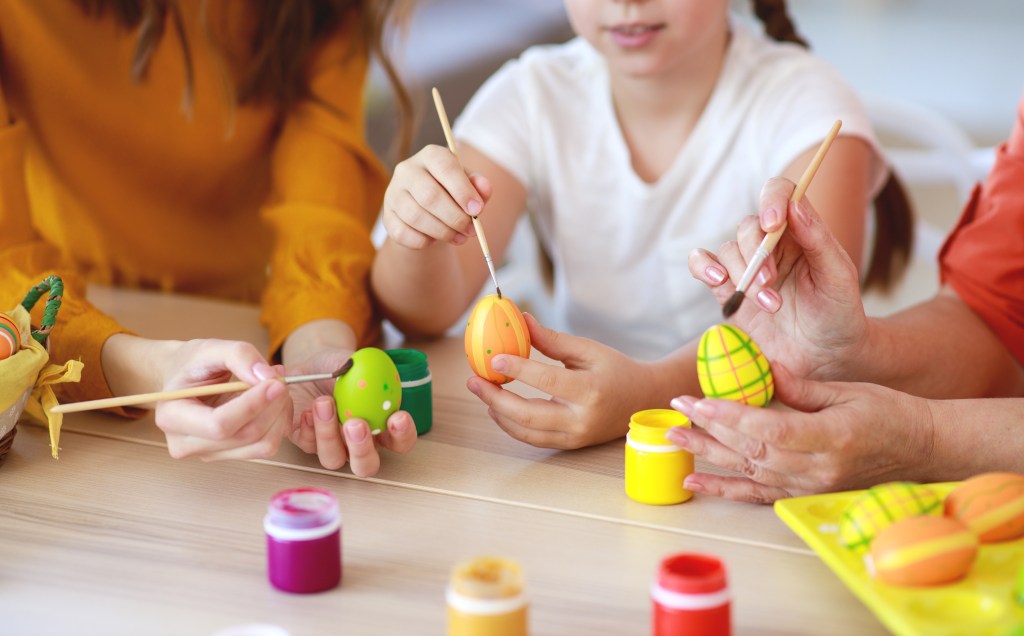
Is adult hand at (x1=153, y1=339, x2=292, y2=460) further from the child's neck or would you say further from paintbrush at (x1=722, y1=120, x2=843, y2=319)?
the child's neck

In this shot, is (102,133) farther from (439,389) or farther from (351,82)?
(439,389)

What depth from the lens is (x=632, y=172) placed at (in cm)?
160

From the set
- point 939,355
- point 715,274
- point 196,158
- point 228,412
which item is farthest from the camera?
point 196,158

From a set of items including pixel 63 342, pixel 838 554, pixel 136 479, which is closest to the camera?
pixel 838 554

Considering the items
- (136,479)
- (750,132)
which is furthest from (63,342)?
(750,132)

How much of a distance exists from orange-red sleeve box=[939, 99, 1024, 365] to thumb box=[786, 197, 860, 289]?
342mm

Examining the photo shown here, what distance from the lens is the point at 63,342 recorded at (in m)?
1.14

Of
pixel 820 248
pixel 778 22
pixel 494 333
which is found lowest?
pixel 494 333

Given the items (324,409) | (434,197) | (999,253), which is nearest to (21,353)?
(324,409)

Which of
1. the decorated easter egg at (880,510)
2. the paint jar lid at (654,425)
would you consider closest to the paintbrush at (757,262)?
the paint jar lid at (654,425)

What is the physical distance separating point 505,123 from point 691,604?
3.51ft

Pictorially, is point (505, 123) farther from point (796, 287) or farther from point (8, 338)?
point (8, 338)

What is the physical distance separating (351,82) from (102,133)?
0.38m

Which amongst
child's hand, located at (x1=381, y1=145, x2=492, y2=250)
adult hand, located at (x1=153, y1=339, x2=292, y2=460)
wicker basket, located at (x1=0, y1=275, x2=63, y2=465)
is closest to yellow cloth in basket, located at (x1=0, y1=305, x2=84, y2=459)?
wicker basket, located at (x1=0, y1=275, x2=63, y2=465)
